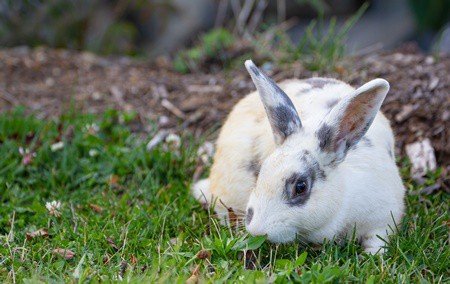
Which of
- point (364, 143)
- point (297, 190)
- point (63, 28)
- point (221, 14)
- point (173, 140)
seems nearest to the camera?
point (297, 190)

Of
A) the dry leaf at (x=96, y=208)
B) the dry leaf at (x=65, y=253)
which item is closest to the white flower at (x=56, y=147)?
the dry leaf at (x=96, y=208)

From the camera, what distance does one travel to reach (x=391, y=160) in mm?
4203

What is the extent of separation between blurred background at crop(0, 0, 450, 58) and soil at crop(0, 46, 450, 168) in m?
0.98

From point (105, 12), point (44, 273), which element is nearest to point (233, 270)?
point (44, 273)

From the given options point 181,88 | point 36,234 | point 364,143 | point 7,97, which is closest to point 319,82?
point 364,143

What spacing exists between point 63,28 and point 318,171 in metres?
5.90

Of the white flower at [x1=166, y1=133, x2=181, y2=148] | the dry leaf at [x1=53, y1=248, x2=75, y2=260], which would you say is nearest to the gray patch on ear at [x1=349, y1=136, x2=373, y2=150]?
the dry leaf at [x1=53, y1=248, x2=75, y2=260]

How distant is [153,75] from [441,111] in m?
2.98

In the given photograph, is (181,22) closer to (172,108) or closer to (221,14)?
(221,14)

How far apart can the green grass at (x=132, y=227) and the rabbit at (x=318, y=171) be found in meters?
0.12

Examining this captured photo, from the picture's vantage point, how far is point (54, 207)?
180 inches

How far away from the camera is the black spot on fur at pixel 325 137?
377 cm

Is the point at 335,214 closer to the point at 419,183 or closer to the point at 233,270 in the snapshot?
the point at 233,270

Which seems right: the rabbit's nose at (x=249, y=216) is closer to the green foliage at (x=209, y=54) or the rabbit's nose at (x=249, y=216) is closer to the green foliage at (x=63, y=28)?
the green foliage at (x=209, y=54)
